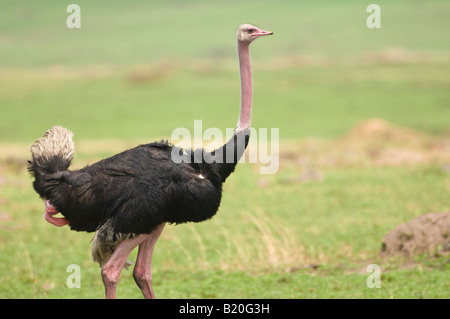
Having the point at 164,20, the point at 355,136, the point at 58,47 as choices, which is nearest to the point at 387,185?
the point at 355,136

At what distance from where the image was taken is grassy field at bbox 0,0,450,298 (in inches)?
349

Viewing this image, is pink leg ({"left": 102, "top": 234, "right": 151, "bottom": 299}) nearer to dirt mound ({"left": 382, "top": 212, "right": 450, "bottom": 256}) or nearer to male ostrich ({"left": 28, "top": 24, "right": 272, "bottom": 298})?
male ostrich ({"left": 28, "top": 24, "right": 272, "bottom": 298})

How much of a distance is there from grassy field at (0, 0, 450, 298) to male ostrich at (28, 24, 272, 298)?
1.72 m

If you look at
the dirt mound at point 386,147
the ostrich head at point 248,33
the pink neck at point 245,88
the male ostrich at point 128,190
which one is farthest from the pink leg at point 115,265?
the dirt mound at point 386,147

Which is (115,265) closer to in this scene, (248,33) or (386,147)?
(248,33)

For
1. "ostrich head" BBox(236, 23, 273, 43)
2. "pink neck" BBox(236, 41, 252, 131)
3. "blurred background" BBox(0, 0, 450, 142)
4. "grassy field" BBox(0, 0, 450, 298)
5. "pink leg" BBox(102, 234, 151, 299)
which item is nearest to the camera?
"pink leg" BBox(102, 234, 151, 299)

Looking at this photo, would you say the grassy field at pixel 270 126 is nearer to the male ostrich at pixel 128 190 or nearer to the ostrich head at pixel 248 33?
the male ostrich at pixel 128 190

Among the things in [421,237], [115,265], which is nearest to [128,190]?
[115,265]

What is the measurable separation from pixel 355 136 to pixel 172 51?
48.9m

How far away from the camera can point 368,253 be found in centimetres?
951

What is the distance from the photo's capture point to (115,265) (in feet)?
21.4

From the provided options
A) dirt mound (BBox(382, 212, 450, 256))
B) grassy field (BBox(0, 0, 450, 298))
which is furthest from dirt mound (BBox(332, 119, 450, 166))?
dirt mound (BBox(382, 212, 450, 256))

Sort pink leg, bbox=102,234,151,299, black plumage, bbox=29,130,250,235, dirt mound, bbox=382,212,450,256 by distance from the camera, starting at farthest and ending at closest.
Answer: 1. dirt mound, bbox=382,212,450,256
2. pink leg, bbox=102,234,151,299
3. black plumage, bbox=29,130,250,235

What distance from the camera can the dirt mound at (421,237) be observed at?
8641 millimetres
